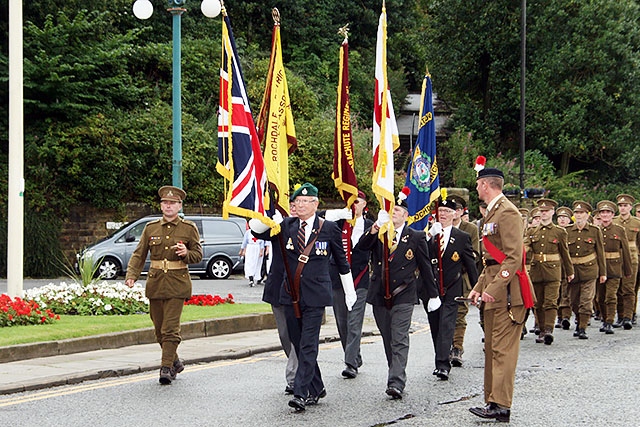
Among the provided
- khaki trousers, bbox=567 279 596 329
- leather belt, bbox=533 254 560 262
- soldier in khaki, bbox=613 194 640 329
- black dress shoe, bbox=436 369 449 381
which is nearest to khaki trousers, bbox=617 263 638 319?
soldier in khaki, bbox=613 194 640 329

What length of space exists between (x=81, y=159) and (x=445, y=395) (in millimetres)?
21456

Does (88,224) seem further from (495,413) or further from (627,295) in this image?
(495,413)

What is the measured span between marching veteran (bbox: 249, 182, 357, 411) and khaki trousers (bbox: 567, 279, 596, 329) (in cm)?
708

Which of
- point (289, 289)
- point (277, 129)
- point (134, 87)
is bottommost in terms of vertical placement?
point (289, 289)

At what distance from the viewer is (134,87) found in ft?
104

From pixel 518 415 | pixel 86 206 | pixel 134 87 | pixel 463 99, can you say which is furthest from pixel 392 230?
pixel 463 99

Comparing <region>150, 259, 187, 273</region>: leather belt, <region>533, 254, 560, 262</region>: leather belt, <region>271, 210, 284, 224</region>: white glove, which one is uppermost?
<region>271, 210, 284, 224</region>: white glove

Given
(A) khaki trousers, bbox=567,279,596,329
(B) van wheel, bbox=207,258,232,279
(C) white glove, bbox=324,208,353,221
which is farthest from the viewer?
(B) van wheel, bbox=207,258,232,279

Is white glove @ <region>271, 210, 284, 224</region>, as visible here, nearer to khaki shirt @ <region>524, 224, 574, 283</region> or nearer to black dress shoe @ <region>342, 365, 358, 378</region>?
black dress shoe @ <region>342, 365, 358, 378</region>

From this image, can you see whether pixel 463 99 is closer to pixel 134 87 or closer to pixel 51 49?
pixel 134 87

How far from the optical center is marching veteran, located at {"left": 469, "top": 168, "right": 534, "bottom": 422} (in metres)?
8.44

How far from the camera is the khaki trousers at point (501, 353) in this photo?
27.7 feet

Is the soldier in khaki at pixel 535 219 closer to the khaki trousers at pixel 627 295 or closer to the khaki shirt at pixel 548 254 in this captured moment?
the khaki shirt at pixel 548 254

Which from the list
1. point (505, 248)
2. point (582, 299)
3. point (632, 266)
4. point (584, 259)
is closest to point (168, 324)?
point (505, 248)
